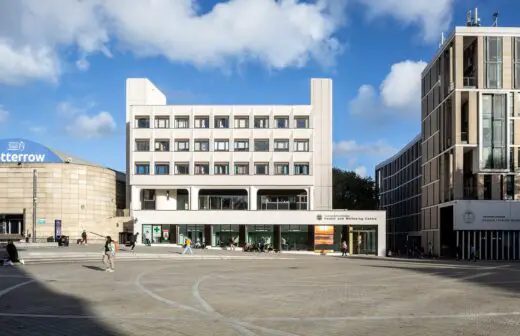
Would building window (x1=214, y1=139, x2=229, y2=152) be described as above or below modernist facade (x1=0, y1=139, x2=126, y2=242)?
above

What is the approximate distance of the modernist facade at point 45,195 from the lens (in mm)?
73562

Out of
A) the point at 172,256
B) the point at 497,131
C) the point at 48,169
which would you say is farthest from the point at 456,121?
→ the point at 48,169

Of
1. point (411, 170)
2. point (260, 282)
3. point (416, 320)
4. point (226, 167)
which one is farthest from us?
point (411, 170)

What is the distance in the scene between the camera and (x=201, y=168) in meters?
72.1

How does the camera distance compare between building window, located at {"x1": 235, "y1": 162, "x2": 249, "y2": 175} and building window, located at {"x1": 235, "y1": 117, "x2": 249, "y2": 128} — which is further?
building window, located at {"x1": 235, "y1": 117, "x2": 249, "y2": 128}

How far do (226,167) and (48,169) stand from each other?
74.2 ft

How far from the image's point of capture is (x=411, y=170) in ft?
324

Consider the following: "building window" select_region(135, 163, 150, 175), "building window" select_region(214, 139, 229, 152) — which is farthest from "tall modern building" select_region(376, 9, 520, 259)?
"building window" select_region(135, 163, 150, 175)

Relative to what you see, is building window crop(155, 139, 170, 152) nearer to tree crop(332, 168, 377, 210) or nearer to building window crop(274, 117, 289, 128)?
building window crop(274, 117, 289, 128)

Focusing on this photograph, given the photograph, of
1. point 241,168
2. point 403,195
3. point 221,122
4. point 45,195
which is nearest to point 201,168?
point 241,168

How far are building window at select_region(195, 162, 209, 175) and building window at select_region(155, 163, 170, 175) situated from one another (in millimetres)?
3517

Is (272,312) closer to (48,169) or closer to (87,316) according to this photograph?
(87,316)

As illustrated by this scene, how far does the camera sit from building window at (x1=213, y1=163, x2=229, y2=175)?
7188 centimetres

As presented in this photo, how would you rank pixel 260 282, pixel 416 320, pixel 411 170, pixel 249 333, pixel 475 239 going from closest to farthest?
1. pixel 249 333
2. pixel 416 320
3. pixel 260 282
4. pixel 475 239
5. pixel 411 170
